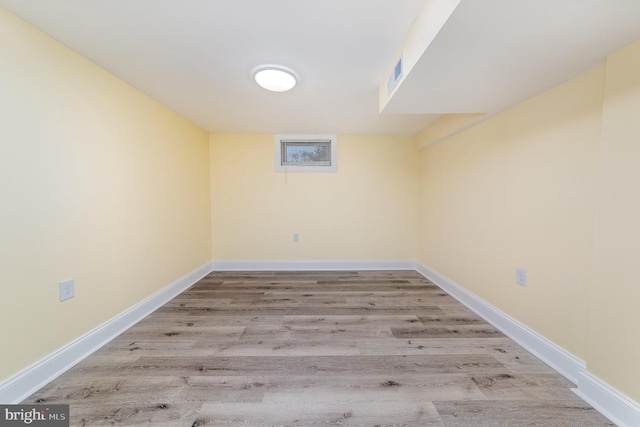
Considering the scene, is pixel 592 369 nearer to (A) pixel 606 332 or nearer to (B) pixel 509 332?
(A) pixel 606 332

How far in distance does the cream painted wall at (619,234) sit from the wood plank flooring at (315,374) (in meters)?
0.31

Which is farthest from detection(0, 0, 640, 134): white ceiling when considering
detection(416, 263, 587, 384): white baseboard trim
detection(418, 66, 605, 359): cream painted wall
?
detection(416, 263, 587, 384): white baseboard trim

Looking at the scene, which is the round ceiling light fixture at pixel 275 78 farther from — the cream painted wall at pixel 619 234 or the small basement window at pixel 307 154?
the cream painted wall at pixel 619 234

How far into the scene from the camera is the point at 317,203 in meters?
3.21

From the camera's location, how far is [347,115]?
2.44 m

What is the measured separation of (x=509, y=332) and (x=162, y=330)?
8.95 ft

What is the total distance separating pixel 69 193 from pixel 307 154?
2.41 m

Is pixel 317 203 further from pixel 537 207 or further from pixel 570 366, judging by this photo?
pixel 570 366

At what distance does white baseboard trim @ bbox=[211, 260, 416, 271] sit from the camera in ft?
10.6

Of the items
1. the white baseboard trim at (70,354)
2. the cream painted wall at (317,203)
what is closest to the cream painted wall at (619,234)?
the cream painted wall at (317,203)

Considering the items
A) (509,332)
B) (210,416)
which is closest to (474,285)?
(509,332)

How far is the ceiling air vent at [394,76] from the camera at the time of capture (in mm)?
1368

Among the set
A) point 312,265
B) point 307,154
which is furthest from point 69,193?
point 312,265

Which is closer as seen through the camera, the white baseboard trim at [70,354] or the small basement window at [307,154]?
the white baseboard trim at [70,354]
